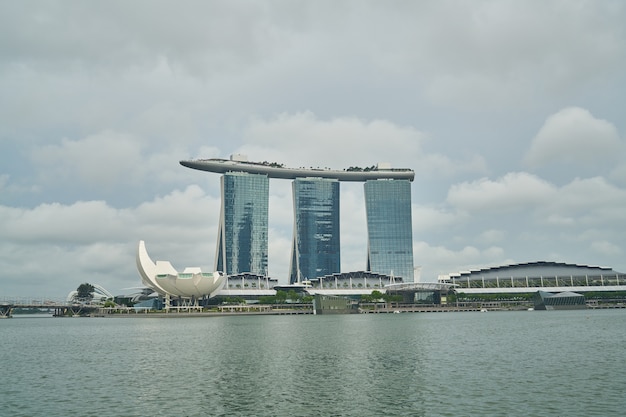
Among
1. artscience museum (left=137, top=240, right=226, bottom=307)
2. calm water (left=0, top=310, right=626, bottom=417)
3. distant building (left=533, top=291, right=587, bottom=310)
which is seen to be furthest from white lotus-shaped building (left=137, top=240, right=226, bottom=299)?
calm water (left=0, top=310, right=626, bottom=417)

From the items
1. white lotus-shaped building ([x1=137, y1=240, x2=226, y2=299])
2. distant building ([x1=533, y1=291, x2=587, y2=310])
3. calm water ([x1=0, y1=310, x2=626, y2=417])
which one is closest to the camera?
calm water ([x1=0, y1=310, x2=626, y2=417])

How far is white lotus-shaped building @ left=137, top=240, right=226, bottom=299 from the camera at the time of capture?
17462 centimetres

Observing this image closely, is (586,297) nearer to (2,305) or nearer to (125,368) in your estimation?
(125,368)

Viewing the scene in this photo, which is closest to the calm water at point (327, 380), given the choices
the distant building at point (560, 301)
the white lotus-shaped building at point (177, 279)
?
the white lotus-shaped building at point (177, 279)

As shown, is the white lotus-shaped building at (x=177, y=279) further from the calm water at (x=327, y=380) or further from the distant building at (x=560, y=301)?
the calm water at (x=327, y=380)

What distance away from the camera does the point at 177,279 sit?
173750 millimetres

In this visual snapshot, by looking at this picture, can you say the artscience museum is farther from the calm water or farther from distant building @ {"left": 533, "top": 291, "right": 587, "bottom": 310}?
the calm water

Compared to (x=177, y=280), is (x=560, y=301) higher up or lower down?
lower down

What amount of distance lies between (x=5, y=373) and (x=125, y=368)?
8.27 metres

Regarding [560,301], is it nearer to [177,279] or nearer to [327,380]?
[177,279]

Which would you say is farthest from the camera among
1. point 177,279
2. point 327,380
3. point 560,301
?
point 560,301

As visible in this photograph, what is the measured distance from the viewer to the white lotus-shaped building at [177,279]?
175 meters

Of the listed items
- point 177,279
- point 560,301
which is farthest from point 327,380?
point 560,301

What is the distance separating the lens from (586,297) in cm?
18875
